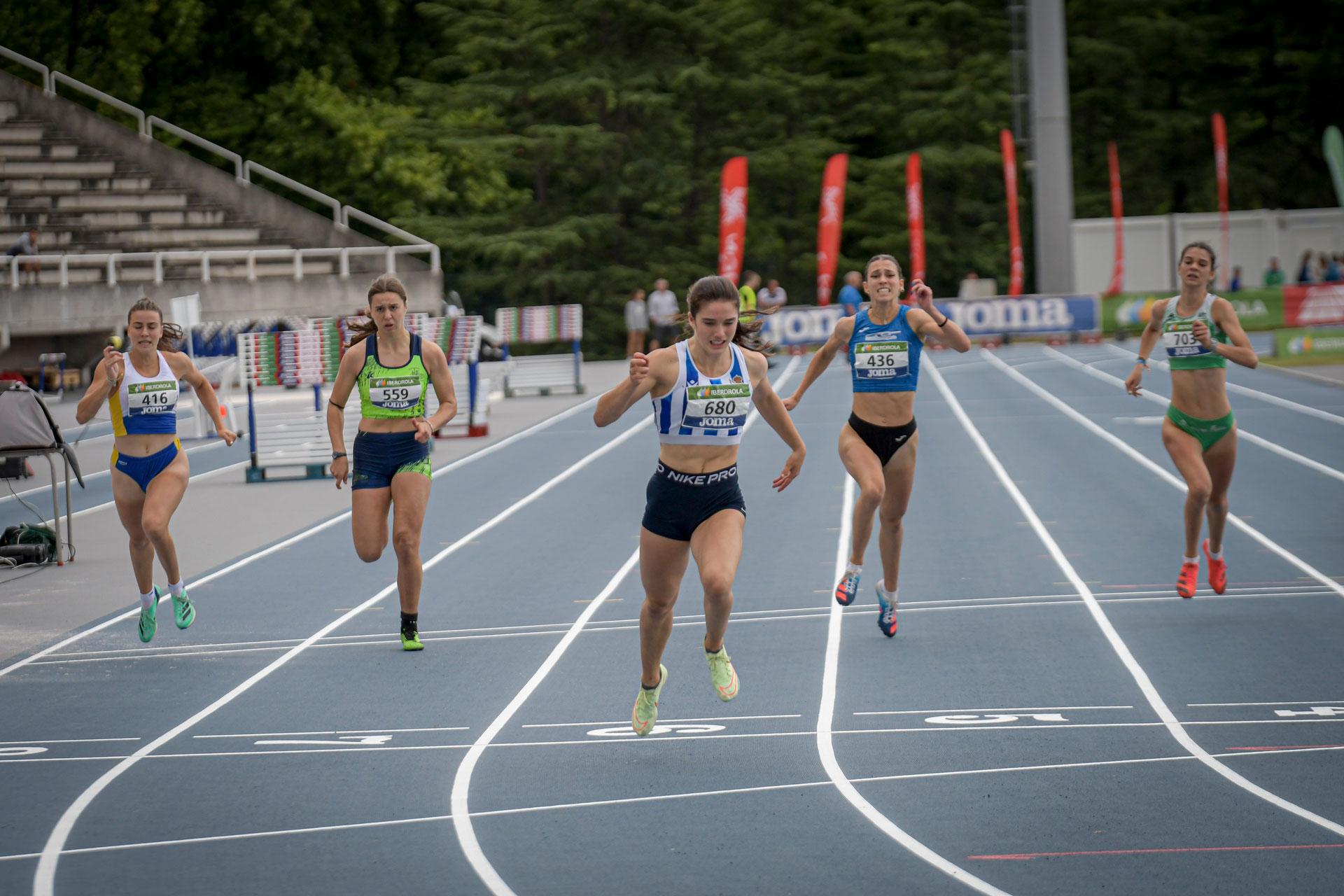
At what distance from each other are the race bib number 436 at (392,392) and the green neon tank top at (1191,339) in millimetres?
4399

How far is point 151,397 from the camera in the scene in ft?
32.0

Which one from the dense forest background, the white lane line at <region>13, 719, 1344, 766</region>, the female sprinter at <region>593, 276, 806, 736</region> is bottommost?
the white lane line at <region>13, 719, 1344, 766</region>

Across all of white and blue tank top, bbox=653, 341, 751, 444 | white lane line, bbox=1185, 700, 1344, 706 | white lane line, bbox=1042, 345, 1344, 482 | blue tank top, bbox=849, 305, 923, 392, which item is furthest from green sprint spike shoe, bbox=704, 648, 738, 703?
white lane line, bbox=1042, 345, 1344, 482

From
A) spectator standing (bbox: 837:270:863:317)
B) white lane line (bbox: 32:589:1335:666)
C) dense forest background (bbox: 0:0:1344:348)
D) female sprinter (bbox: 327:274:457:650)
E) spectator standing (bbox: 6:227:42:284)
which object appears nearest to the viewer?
female sprinter (bbox: 327:274:457:650)

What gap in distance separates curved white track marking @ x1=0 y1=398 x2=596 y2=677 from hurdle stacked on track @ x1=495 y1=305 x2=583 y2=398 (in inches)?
190

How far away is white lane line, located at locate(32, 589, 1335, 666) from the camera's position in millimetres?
9648

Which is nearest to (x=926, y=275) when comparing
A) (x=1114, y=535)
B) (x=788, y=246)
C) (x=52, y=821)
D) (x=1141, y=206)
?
(x=788, y=246)

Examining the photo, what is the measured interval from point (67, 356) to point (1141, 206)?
36.5 meters

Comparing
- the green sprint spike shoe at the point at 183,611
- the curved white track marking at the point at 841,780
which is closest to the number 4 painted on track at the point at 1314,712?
the curved white track marking at the point at 841,780

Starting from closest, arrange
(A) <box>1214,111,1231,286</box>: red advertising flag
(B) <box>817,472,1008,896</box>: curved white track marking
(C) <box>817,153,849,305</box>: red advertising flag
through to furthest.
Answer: (B) <box>817,472,1008,896</box>: curved white track marking < (C) <box>817,153,849,305</box>: red advertising flag < (A) <box>1214,111,1231,286</box>: red advertising flag

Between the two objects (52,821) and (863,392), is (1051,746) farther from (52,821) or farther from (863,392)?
(52,821)

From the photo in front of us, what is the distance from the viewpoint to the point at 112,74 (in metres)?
45.1

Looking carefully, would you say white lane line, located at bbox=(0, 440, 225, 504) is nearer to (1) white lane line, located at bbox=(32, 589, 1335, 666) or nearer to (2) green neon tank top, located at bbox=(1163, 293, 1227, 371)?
(1) white lane line, located at bbox=(32, 589, 1335, 666)

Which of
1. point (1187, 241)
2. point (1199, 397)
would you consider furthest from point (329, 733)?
point (1187, 241)
